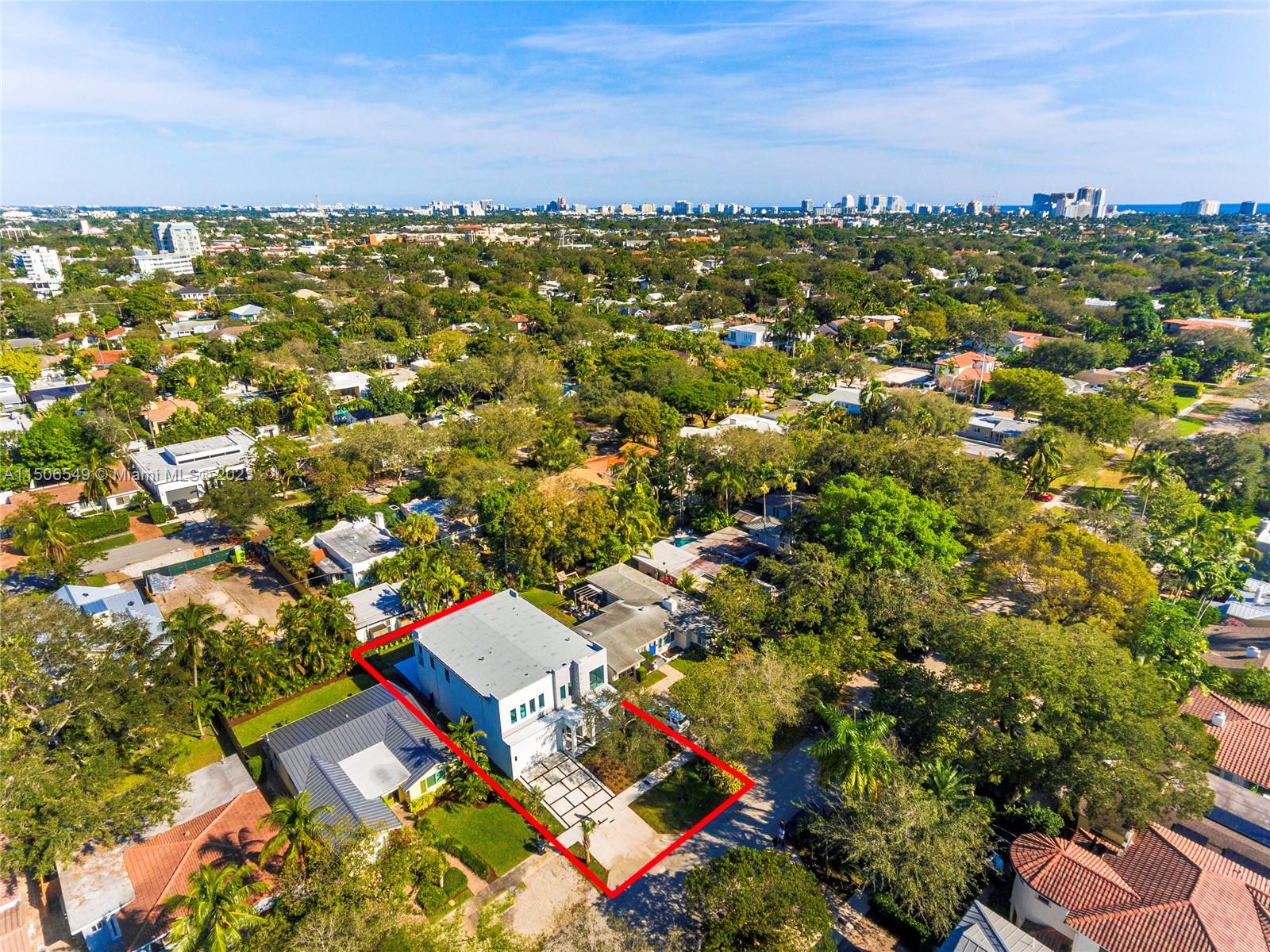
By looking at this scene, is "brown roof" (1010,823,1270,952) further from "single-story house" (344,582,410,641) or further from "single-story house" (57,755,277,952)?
"single-story house" (344,582,410,641)

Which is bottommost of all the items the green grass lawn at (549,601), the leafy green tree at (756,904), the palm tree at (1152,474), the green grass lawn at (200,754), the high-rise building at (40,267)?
the green grass lawn at (200,754)

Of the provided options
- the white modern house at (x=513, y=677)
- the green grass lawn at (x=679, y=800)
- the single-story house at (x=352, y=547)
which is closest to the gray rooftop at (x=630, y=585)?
the white modern house at (x=513, y=677)

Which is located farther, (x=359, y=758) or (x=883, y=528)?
(x=883, y=528)

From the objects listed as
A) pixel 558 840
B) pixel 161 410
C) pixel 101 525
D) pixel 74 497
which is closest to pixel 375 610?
pixel 558 840

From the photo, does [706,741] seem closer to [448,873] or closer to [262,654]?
[448,873]

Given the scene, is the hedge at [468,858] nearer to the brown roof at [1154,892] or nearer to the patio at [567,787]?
the patio at [567,787]

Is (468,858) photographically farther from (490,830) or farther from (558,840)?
(558,840)

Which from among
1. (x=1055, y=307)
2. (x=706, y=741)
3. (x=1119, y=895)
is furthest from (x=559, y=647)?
(x=1055, y=307)
